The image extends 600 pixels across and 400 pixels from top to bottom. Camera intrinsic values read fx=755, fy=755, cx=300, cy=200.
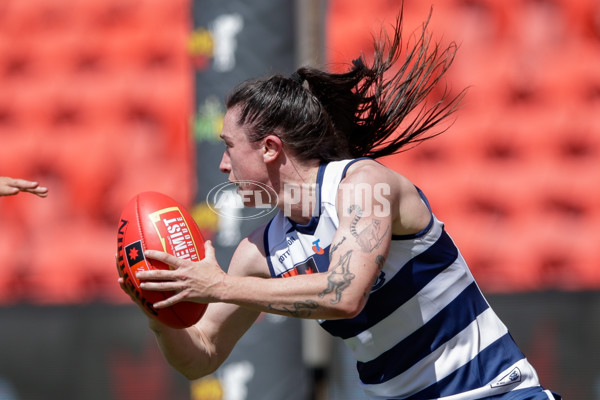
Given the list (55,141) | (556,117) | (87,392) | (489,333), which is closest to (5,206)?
(55,141)

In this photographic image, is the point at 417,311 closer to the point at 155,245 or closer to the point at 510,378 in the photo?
the point at 510,378

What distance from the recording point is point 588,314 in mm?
4059

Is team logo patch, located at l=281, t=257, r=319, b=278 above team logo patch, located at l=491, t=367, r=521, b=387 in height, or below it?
above

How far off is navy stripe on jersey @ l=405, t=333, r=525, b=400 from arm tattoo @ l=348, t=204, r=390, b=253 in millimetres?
510

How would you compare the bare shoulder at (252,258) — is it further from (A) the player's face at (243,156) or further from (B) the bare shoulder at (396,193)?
(B) the bare shoulder at (396,193)

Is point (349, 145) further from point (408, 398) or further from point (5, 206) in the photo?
point (5, 206)

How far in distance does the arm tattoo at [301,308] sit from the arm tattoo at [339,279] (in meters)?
0.03

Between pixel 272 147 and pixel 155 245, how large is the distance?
0.45 m

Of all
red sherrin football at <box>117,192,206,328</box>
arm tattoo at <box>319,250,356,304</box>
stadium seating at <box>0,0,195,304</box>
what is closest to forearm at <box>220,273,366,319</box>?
arm tattoo at <box>319,250,356,304</box>

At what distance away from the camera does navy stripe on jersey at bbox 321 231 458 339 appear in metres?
2.16

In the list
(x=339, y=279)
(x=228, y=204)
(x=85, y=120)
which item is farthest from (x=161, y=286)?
(x=85, y=120)

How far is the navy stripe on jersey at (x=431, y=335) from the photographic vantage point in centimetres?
217

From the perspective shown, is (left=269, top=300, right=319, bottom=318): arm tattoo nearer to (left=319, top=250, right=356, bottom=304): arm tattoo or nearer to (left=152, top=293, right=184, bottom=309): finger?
(left=319, top=250, right=356, bottom=304): arm tattoo

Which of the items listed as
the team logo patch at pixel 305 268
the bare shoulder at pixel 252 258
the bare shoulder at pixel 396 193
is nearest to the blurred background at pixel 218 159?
the bare shoulder at pixel 252 258
